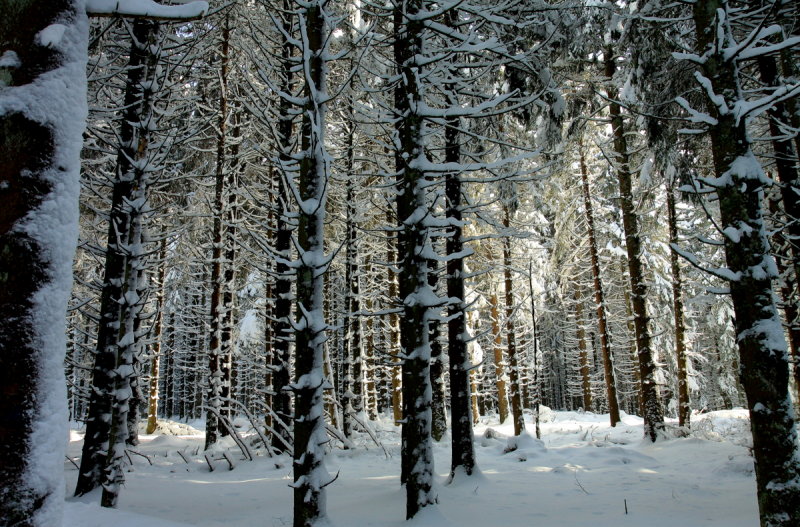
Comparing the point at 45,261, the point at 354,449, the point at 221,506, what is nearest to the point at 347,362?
the point at 354,449

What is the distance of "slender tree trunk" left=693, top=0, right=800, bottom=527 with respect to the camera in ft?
12.3

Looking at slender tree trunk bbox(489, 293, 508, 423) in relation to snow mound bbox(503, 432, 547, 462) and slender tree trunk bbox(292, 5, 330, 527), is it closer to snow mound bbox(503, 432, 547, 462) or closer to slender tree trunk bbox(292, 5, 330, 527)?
snow mound bbox(503, 432, 547, 462)

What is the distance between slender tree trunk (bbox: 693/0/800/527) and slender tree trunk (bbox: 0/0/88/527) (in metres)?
5.09

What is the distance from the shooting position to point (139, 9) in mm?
1842

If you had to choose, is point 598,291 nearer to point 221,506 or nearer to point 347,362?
point 347,362

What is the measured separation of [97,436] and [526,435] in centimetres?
905

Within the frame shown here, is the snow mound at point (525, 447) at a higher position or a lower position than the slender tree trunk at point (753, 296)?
lower

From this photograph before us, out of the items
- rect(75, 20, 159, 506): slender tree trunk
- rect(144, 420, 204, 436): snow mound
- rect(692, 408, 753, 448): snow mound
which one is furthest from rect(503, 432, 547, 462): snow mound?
rect(144, 420, 204, 436): snow mound

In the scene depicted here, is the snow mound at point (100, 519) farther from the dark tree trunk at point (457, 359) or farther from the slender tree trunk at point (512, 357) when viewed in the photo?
the slender tree trunk at point (512, 357)

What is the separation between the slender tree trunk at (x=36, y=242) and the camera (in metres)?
1.47

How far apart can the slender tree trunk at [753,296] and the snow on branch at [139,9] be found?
4684 mm

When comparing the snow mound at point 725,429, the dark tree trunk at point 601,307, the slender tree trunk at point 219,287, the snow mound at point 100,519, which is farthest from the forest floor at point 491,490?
the dark tree trunk at point 601,307

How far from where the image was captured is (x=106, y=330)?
20.7ft

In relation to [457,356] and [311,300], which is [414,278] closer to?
[311,300]
